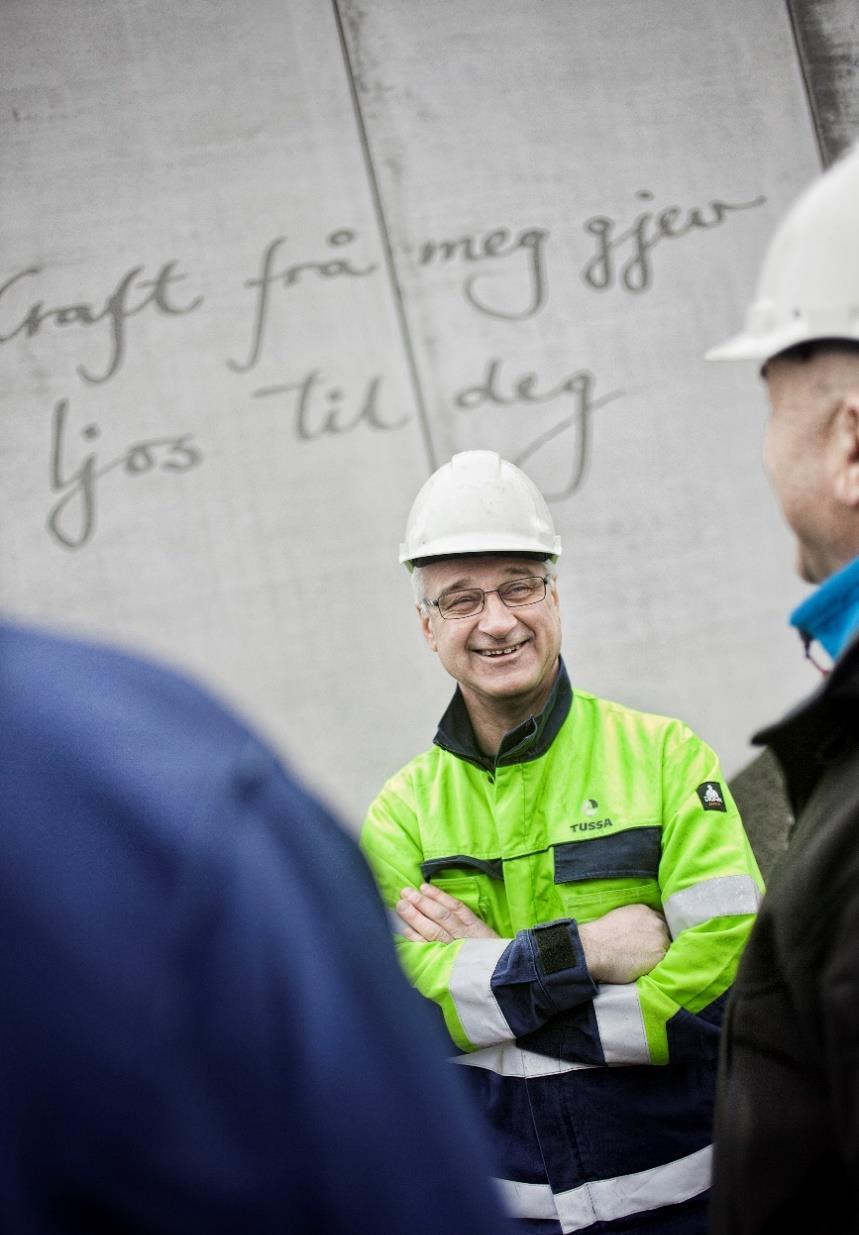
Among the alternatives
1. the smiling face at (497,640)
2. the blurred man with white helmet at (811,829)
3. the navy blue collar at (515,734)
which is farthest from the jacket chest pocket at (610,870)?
the blurred man with white helmet at (811,829)

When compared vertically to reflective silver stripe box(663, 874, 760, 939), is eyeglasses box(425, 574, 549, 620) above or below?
above

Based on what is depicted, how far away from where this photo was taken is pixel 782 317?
1638 millimetres

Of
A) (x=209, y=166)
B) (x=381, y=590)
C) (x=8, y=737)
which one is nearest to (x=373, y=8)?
(x=209, y=166)

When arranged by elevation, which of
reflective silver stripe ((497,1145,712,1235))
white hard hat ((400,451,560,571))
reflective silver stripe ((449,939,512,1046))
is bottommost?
reflective silver stripe ((497,1145,712,1235))

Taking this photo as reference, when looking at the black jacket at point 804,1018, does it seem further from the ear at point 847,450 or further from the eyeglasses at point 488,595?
the eyeglasses at point 488,595

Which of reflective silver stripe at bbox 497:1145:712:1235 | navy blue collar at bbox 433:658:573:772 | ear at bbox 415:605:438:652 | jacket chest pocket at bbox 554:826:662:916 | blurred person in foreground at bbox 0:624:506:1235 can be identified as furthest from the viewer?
ear at bbox 415:605:438:652

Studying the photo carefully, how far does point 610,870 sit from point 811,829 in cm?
112

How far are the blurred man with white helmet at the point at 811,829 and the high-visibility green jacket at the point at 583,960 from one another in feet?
2.78

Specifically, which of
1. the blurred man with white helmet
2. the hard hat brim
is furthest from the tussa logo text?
the hard hat brim

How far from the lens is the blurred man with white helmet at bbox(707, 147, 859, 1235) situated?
1.34 meters

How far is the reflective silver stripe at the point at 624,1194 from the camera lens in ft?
7.79

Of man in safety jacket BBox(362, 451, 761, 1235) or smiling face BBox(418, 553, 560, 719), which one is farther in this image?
smiling face BBox(418, 553, 560, 719)

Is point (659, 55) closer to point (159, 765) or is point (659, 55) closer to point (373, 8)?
point (373, 8)

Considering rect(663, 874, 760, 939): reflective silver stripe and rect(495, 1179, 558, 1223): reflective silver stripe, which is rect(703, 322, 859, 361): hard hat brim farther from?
rect(495, 1179, 558, 1223): reflective silver stripe
